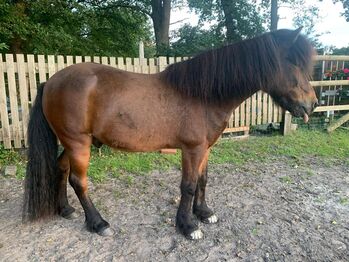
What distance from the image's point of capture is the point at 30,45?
855 cm

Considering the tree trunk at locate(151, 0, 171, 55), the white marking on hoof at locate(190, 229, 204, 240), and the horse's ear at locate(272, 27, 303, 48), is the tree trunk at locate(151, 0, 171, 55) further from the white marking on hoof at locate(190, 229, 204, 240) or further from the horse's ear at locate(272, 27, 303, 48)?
the white marking on hoof at locate(190, 229, 204, 240)

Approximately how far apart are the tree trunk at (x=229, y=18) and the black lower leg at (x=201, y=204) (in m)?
9.36

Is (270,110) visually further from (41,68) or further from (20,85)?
(20,85)

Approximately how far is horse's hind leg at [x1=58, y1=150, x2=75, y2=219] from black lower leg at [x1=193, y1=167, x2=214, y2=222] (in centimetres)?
136

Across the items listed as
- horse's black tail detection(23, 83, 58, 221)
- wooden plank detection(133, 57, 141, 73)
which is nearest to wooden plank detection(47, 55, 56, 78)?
wooden plank detection(133, 57, 141, 73)

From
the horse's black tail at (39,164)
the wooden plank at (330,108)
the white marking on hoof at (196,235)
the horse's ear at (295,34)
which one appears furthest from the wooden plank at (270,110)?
the horse's black tail at (39,164)

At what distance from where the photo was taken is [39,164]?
2768mm

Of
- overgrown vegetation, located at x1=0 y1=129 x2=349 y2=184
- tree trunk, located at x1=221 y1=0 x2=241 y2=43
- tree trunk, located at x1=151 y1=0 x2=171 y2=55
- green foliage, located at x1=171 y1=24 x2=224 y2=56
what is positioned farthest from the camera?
tree trunk, located at x1=151 y1=0 x2=171 y2=55

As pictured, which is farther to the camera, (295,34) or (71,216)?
(71,216)

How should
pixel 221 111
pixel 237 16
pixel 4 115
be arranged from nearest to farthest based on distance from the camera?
1. pixel 221 111
2. pixel 4 115
3. pixel 237 16

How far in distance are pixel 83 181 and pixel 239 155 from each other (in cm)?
313

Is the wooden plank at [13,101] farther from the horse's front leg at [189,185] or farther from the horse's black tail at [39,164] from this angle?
the horse's front leg at [189,185]

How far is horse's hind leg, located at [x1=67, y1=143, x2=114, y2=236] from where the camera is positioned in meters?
2.63

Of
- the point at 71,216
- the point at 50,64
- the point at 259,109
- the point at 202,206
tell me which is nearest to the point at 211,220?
the point at 202,206
